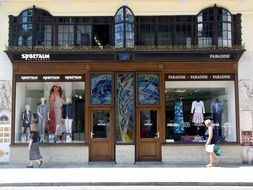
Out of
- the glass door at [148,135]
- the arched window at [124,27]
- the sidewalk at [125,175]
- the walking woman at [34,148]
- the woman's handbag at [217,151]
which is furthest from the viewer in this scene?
the arched window at [124,27]

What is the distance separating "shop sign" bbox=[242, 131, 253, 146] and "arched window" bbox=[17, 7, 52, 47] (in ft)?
30.4

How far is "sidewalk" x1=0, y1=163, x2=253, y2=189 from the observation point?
13.5 meters

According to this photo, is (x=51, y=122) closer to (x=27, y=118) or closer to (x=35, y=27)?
(x=27, y=118)

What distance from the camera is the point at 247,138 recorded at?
1856cm

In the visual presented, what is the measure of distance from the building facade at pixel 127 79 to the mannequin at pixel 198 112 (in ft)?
0.15

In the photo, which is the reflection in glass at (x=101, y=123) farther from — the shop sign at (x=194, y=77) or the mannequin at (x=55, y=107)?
the shop sign at (x=194, y=77)

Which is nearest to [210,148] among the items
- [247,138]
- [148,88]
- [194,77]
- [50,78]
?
[247,138]

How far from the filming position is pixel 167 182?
44.4 feet

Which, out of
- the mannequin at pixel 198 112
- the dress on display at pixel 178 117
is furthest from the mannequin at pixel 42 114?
the mannequin at pixel 198 112

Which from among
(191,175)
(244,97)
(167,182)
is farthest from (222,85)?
(167,182)

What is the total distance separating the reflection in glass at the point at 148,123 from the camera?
61.5 ft

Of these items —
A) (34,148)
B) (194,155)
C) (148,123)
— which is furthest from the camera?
(148,123)

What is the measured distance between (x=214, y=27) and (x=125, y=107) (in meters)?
5.18

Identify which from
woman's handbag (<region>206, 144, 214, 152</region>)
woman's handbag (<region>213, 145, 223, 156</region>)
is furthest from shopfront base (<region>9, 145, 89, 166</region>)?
woman's handbag (<region>213, 145, 223, 156</region>)
